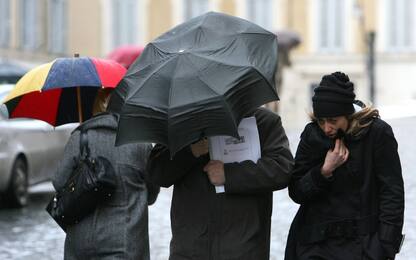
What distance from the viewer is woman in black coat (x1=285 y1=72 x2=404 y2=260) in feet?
14.1

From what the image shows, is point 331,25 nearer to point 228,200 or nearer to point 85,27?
point 85,27

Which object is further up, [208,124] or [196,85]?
[196,85]

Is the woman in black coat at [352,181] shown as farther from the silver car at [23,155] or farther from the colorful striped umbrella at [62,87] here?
the silver car at [23,155]

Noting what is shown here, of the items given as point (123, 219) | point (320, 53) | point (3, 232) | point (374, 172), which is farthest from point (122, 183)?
point (320, 53)

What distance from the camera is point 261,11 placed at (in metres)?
37.6

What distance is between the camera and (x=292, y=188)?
14.6ft

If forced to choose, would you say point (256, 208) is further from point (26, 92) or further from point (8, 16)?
point (8, 16)

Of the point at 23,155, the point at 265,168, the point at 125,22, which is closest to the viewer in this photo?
the point at 265,168

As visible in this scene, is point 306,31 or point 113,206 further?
point 306,31

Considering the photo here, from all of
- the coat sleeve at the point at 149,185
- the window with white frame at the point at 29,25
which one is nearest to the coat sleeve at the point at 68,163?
the coat sleeve at the point at 149,185

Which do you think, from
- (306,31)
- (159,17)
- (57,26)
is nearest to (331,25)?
(306,31)

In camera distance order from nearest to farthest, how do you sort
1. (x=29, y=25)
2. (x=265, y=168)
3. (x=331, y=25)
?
(x=265, y=168) → (x=29, y=25) → (x=331, y=25)

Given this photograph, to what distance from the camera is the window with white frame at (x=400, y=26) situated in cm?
3638

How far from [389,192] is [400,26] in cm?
3300
